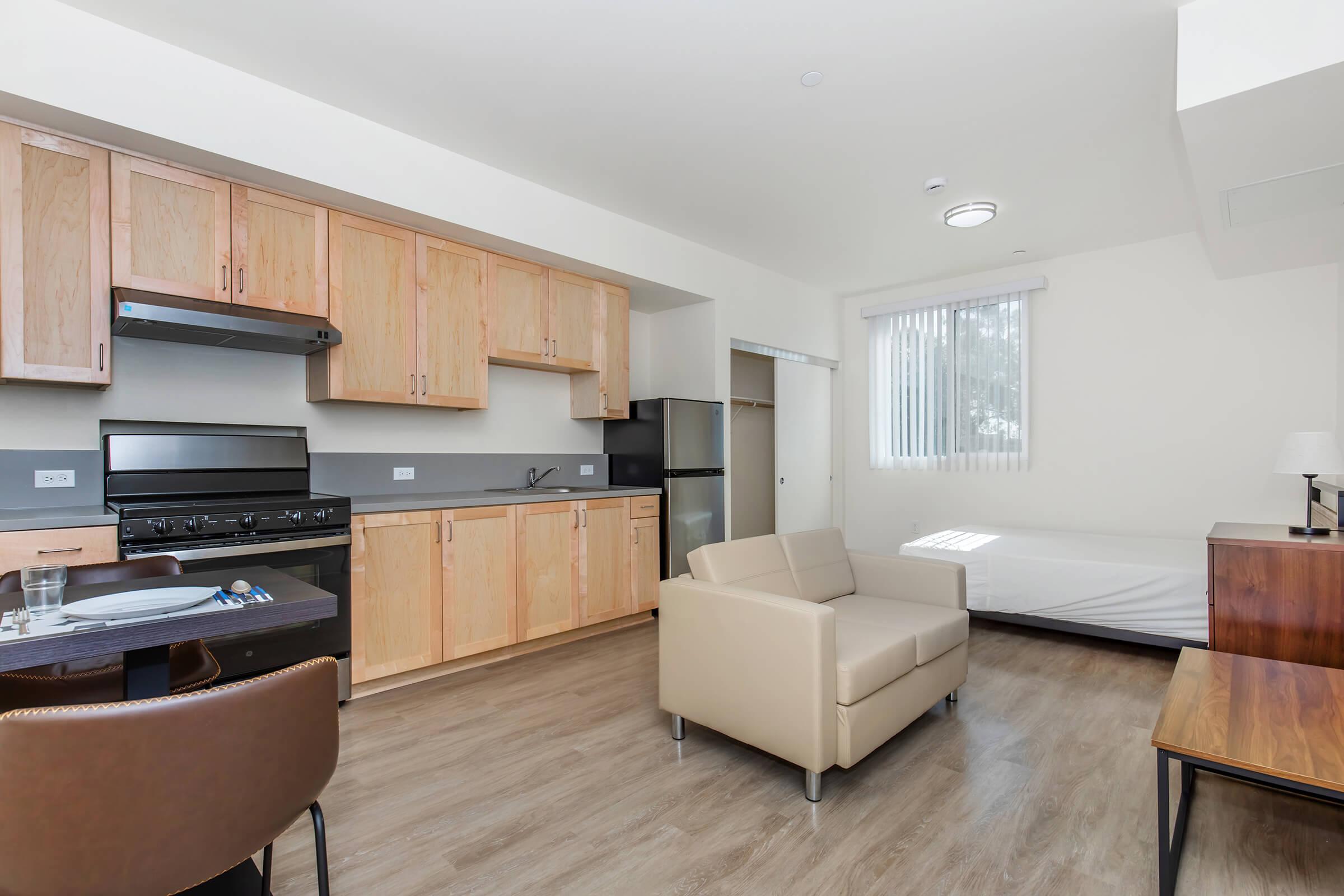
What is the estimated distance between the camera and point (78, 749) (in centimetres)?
95

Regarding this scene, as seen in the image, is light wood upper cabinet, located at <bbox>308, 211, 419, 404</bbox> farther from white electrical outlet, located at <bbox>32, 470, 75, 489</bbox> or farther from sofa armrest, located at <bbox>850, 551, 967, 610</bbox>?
sofa armrest, located at <bbox>850, 551, 967, 610</bbox>

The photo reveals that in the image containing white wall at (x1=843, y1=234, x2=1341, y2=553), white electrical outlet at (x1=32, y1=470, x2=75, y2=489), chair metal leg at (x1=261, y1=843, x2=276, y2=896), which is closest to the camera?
chair metal leg at (x1=261, y1=843, x2=276, y2=896)

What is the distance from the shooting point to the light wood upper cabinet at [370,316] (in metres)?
3.20

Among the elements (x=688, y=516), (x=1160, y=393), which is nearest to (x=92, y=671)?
(x=688, y=516)

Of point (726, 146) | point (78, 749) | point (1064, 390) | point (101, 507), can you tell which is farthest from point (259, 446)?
point (1064, 390)

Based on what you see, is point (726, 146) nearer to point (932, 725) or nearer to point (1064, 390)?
point (932, 725)

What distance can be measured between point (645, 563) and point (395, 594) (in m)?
1.71

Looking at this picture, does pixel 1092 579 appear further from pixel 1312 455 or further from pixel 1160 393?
pixel 1160 393

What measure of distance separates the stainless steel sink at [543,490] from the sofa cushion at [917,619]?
1760 millimetres

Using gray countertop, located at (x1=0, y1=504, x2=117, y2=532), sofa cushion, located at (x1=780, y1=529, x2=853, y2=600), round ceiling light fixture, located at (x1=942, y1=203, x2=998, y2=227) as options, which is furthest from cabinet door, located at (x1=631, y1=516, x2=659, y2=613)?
round ceiling light fixture, located at (x1=942, y1=203, x2=998, y2=227)

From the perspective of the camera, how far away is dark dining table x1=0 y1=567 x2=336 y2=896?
1226mm

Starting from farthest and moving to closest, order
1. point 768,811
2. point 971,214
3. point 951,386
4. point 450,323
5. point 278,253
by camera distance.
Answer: point 951,386 < point 971,214 < point 450,323 < point 278,253 < point 768,811

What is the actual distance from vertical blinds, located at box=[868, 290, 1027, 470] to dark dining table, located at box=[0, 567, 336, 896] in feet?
17.4

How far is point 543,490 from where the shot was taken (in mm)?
4254
